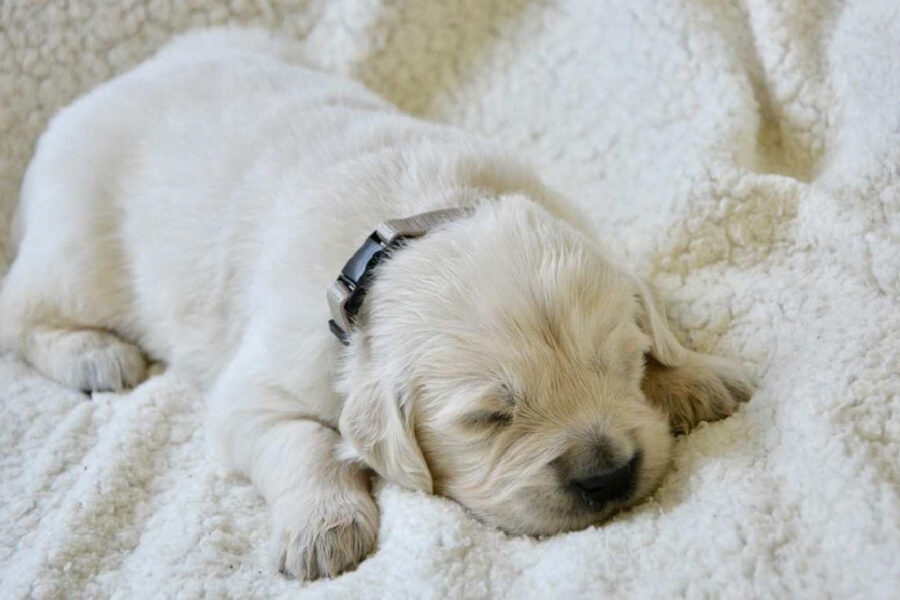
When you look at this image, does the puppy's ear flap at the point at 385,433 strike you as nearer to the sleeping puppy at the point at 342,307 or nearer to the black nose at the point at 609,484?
the sleeping puppy at the point at 342,307

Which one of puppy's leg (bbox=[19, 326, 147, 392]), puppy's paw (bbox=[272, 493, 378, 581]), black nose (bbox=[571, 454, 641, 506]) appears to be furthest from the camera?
puppy's leg (bbox=[19, 326, 147, 392])

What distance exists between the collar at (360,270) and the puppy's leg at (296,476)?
0.33m

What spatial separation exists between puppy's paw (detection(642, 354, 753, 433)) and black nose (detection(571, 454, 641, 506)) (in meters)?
0.40

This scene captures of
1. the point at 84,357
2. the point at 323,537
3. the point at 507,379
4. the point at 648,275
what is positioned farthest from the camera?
the point at 84,357

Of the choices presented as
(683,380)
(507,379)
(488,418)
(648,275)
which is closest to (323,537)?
(488,418)

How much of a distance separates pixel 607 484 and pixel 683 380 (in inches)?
20.9

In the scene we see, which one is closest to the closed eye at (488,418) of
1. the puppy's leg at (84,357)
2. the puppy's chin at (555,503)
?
the puppy's chin at (555,503)

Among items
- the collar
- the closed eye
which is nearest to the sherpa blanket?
the closed eye

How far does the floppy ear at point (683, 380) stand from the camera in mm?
2557

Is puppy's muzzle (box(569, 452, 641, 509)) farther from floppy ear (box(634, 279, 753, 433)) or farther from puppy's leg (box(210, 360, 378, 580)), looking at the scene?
puppy's leg (box(210, 360, 378, 580))

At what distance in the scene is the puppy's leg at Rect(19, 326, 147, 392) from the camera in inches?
130

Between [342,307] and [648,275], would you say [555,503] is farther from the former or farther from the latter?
[648,275]

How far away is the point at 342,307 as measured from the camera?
7.88 feet

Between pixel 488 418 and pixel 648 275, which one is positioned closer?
pixel 488 418
